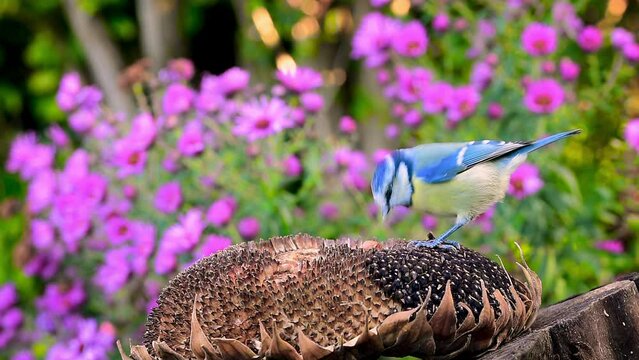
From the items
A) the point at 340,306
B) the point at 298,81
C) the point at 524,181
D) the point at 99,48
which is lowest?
the point at 524,181

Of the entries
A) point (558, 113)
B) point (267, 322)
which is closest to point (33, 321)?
point (558, 113)

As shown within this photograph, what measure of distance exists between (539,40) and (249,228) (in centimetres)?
151

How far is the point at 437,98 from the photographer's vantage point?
4.10 m

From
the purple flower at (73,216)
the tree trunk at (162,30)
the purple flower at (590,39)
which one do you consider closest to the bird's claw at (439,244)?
the purple flower at (73,216)

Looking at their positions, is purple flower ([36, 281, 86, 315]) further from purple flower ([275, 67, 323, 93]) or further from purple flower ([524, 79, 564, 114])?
purple flower ([524, 79, 564, 114])

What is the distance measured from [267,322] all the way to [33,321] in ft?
11.9

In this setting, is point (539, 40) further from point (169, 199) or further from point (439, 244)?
point (439, 244)

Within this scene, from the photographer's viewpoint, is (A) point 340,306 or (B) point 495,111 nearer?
(A) point 340,306

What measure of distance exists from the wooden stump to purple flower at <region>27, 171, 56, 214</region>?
2848 millimetres

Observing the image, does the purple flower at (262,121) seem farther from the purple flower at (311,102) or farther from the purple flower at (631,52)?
the purple flower at (631,52)

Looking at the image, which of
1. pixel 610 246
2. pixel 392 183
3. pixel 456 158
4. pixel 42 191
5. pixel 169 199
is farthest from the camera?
pixel 42 191

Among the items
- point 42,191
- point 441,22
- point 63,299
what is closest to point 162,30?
point 42,191

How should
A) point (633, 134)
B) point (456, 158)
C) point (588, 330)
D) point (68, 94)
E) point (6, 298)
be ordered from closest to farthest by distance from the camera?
1. point (588, 330)
2. point (456, 158)
3. point (633, 134)
4. point (68, 94)
5. point (6, 298)

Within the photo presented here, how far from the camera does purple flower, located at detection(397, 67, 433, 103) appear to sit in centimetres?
430
